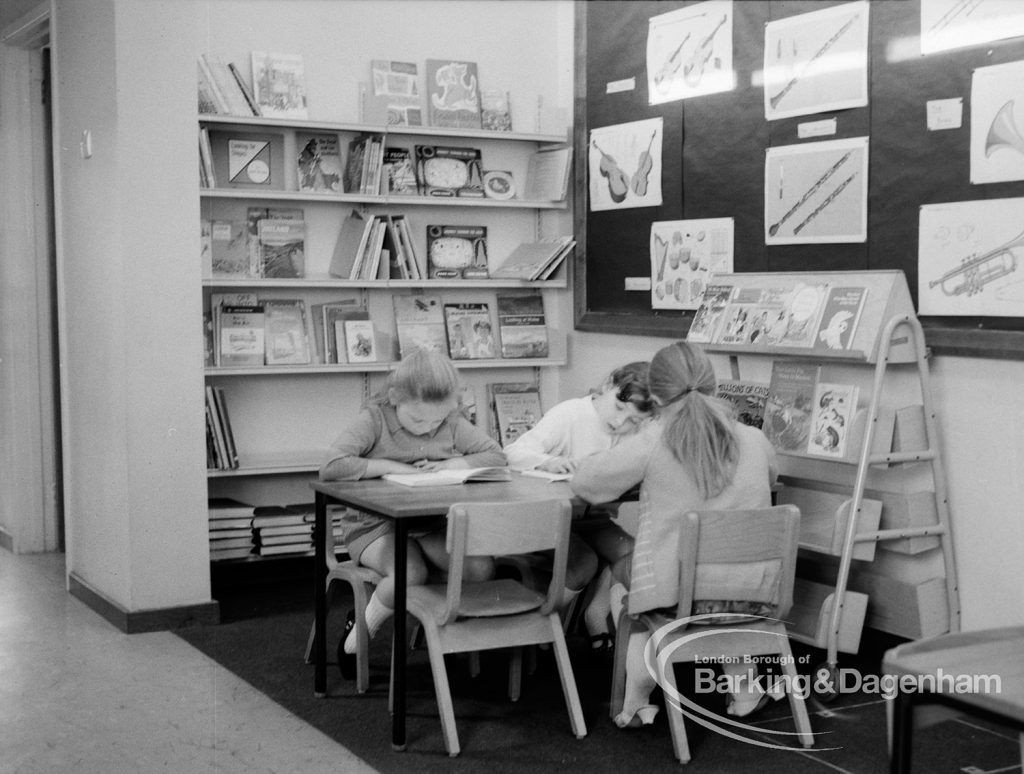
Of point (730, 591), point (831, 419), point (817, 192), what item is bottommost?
point (730, 591)

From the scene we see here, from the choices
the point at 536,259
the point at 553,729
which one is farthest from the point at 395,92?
the point at 553,729

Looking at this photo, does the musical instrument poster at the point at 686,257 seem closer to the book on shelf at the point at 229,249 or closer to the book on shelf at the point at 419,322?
the book on shelf at the point at 419,322

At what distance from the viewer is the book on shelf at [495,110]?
5961 mm

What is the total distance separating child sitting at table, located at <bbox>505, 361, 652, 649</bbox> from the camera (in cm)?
415

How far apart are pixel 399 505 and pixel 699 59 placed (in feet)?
8.76

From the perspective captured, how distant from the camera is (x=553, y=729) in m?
3.64

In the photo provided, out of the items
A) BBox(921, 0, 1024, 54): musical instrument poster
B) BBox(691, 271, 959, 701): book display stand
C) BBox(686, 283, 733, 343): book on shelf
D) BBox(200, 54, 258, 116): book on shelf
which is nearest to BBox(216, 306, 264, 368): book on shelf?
BBox(200, 54, 258, 116): book on shelf

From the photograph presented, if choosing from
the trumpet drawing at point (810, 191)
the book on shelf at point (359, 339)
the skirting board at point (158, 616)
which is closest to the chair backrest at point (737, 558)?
the trumpet drawing at point (810, 191)

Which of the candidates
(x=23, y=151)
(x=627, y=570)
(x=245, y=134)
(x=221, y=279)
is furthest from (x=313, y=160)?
(x=627, y=570)

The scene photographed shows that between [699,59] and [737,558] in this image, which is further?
[699,59]

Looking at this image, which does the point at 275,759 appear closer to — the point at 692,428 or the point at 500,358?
the point at 692,428

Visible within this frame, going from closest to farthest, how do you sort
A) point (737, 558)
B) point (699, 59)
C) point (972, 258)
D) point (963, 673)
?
point (963, 673) → point (737, 558) → point (972, 258) → point (699, 59)

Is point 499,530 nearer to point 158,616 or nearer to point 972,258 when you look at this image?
point 972,258

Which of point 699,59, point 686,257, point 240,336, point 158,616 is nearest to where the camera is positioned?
point 158,616
